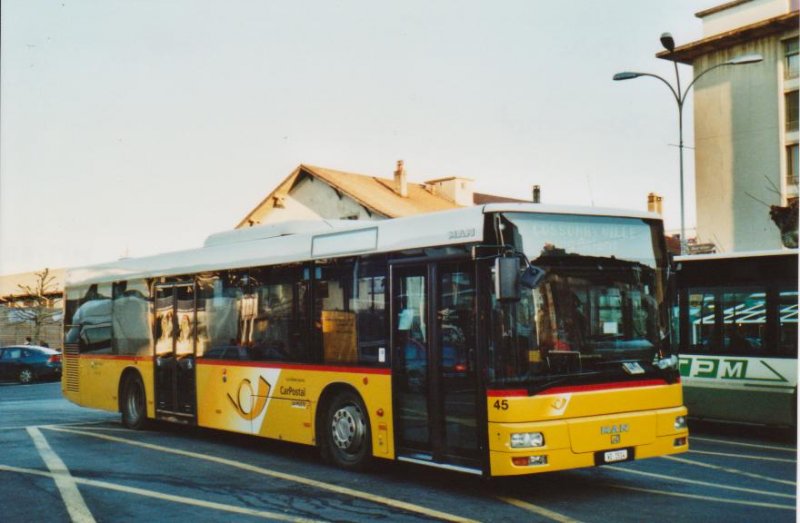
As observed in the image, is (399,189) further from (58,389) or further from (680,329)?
(680,329)

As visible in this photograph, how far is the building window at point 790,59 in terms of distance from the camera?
3850 centimetres

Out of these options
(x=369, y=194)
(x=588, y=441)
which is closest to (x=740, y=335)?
(x=588, y=441)

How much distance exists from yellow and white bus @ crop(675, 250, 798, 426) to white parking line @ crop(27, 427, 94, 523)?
8310mm

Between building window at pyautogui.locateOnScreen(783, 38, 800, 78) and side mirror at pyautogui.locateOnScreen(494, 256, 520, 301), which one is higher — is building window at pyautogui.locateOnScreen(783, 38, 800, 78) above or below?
above

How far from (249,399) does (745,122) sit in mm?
34434

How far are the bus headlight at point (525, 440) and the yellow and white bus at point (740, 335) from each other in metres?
5.45

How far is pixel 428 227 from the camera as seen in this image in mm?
9398

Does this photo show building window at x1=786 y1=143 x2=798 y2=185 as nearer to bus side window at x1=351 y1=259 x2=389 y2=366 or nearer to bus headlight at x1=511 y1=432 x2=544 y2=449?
bus side window at x1=351 y1=259 x2=389 y2=366

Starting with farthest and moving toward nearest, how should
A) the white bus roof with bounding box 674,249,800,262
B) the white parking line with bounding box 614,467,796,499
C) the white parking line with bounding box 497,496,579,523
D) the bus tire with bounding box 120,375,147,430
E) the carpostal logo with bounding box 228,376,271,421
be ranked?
the bus tire with bounding box 120,375,147,430 < the white bus roof with bounding box 674,249,800,262 < the carpostal logo with bounding box 228,376,271,421 < the white parking line with bounding box 614,467,796,499 < the white parking line with bounding box 497,496,579,523

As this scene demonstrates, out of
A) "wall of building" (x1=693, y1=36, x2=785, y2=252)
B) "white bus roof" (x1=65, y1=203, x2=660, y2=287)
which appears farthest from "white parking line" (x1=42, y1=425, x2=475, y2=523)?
"wall of building" (x1=693, y1=36, x2=785, y2=252)

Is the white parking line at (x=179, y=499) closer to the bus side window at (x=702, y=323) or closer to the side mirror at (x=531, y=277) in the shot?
the side mirror at (x=531, y=277)

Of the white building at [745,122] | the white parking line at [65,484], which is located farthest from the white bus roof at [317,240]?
the white building at [745,122]

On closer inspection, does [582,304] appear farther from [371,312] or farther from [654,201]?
[654,201]

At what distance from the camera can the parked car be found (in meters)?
31.7
